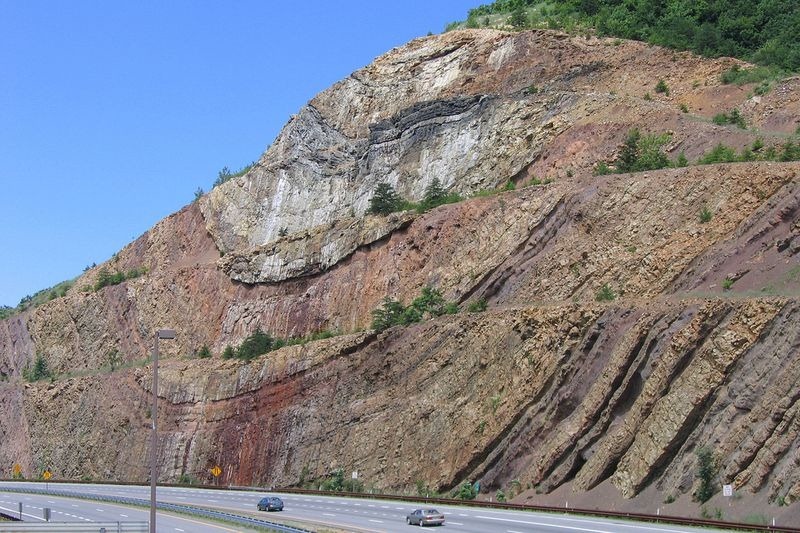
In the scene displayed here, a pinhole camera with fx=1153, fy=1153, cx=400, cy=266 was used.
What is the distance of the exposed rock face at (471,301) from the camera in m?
41.8

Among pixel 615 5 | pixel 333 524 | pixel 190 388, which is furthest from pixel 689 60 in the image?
pixel 333 524

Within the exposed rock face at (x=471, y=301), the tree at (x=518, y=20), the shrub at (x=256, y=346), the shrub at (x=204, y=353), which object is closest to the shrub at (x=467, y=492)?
the exposed rock face at (x=471, y=301)

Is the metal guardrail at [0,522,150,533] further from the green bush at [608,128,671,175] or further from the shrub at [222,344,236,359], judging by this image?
the green bush at [608,128,671,175]

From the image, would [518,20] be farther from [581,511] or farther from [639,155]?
[581,511]

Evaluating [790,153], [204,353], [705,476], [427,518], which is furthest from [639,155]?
[204,353]

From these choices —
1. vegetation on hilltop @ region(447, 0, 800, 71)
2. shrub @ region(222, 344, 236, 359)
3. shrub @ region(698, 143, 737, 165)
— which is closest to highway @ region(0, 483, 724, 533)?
shrub @ region(222, 344, 236, 359)

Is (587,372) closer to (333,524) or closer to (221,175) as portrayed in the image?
(333,524)

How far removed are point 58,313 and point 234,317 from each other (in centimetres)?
1949

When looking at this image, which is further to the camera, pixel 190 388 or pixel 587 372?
pixel 190 388

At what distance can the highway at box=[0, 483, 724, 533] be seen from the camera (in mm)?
36344

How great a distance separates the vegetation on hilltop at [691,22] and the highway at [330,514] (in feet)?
123

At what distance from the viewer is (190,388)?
225 feet

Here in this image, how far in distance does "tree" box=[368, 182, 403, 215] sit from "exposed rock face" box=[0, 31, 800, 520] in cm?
170

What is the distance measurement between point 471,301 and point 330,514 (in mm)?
15994
